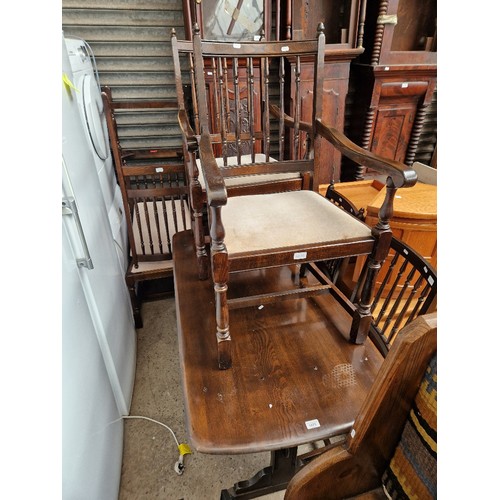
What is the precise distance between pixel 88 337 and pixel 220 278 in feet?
1.84

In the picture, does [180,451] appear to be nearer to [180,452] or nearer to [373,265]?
[180,452]

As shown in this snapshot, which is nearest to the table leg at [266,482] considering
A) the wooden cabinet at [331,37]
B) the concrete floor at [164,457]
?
the concrete floor at [164,457]

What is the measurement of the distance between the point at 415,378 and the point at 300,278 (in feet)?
3.04

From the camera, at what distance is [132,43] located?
7.88 feet

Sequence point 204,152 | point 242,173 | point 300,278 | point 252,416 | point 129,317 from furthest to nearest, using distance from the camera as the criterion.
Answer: point 129,317 < point 300,278 < point 242,173 < point 204,152 < point 252,416

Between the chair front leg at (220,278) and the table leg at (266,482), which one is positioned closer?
the chair front leg at (220,278)

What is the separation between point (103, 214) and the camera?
1.59 meters

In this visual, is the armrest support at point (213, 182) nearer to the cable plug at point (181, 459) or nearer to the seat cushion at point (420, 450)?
the seat cushion at point (420, 450)

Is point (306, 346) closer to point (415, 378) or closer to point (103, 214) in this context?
point (415, 378)

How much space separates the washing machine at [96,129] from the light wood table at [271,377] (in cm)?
84

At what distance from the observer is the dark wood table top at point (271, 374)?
883mm

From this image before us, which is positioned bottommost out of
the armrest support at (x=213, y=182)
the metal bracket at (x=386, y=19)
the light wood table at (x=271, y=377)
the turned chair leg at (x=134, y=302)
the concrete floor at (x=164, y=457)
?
the concrete floor at (x=164, y=457)

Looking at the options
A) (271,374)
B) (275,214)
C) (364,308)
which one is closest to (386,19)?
(275,214)
